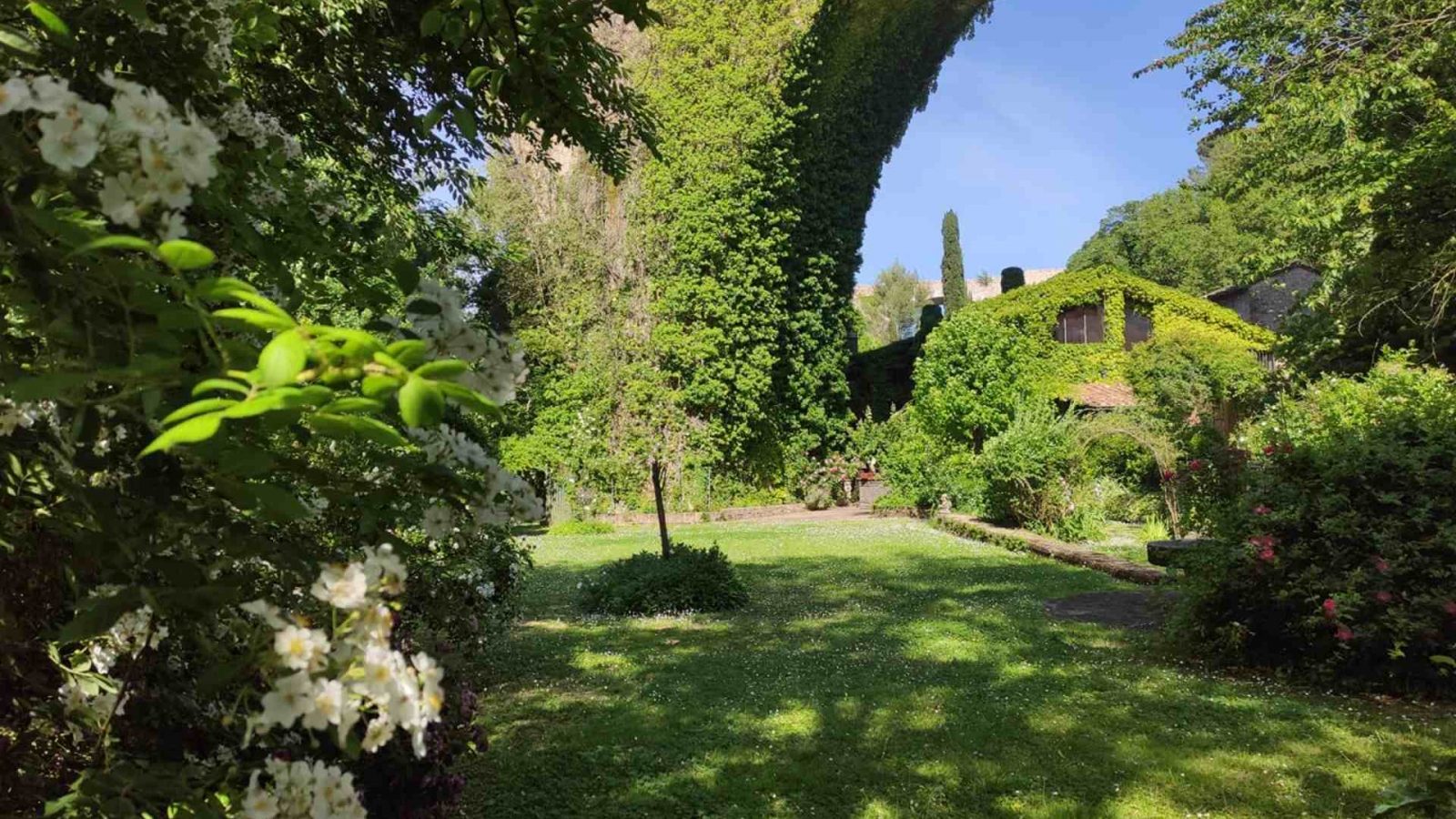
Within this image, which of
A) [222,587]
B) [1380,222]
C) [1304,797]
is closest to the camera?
[222,587]

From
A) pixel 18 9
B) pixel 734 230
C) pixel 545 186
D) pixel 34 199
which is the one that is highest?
pixel 545 186

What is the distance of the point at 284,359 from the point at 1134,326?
25.8 metres

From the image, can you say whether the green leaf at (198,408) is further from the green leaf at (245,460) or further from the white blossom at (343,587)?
the white blossom at (343,587)

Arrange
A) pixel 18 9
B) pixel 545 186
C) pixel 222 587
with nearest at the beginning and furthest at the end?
pixel 222 587 → pixel 18 9 → pixel 545 186

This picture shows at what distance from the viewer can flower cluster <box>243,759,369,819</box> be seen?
1.08m

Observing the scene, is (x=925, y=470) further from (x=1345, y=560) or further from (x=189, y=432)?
(x=189, y=432)

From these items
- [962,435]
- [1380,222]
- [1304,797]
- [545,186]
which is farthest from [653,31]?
[1304,797]

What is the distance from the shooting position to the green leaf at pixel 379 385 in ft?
2.62

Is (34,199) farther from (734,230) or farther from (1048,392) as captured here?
(1048,392)

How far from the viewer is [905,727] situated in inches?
167

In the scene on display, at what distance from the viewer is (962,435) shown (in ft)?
52.6

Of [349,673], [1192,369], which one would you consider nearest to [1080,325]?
[1192,369]

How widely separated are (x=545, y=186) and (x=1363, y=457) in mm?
16097

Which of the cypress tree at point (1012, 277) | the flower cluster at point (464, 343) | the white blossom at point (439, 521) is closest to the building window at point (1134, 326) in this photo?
the cypress tree at point (1012, 277)
